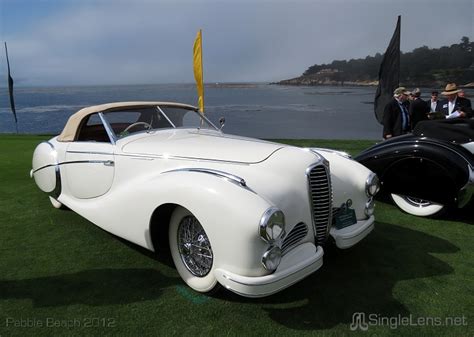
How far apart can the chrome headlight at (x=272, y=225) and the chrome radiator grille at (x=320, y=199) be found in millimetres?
571

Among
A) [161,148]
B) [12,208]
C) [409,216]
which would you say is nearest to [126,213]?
[161,148]

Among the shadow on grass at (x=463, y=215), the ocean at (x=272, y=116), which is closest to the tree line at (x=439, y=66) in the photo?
the ocean at (x=272, y=116)

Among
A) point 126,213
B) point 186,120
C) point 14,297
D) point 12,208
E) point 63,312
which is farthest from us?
point 12,208

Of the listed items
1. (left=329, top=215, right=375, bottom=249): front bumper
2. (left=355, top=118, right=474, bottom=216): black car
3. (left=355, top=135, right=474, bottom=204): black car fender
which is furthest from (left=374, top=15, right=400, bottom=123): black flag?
(left=329, top=215, right=375, bottom=249): front bumper

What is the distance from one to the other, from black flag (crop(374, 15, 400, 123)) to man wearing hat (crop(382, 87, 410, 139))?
9.42 ft

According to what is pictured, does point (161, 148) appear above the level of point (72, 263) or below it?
above

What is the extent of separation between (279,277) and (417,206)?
10.6 ft

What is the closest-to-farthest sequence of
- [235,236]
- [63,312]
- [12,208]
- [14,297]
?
[235,236]
[63,312]
[14,297]
[12,208]

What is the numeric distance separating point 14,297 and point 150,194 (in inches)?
53.2

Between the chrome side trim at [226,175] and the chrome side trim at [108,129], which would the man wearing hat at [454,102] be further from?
the chrome side trim at [108,129]

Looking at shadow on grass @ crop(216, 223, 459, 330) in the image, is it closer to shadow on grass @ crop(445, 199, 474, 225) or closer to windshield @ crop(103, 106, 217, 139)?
shadow on grass @ crop(445, 199, 474, 225)

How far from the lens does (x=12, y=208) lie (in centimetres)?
526

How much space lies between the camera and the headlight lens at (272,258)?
2.43m

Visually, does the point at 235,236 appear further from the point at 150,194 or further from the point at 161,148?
the point at 161,148
